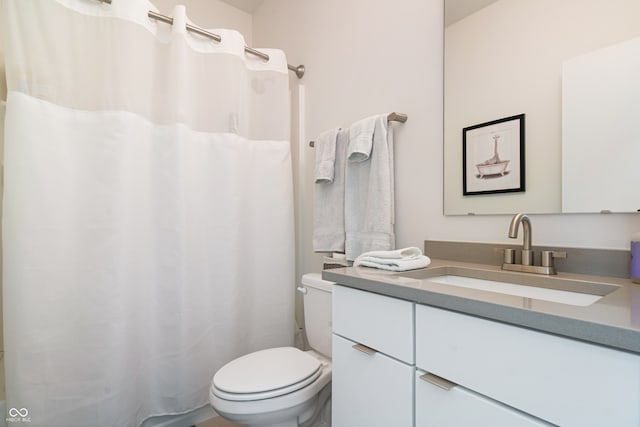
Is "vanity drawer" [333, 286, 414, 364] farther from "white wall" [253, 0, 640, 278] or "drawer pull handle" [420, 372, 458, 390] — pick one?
"white wall" [253, 0, 640, 278]

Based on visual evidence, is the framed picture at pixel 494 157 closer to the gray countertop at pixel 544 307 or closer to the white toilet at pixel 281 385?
the gray countertop at pixel 544 307

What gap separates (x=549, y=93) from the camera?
0.95 meters

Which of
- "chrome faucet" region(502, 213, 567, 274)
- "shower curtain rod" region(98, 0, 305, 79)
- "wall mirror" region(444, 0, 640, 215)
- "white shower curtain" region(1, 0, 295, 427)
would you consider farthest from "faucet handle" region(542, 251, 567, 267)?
"shower curtain rod" region(98, 0, 305, 79)

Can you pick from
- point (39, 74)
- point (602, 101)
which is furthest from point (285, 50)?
point (602, 101)

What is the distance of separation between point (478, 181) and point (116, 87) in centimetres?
149

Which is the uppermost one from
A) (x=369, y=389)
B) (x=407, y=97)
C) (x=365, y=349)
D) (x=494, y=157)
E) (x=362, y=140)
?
(x=407, y=97)

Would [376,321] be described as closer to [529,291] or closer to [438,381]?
[438,381]

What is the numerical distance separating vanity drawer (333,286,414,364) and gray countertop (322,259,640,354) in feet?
0.09

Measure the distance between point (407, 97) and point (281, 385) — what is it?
124cm

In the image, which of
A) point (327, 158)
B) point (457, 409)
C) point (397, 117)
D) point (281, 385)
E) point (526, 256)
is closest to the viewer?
point (457, 409)

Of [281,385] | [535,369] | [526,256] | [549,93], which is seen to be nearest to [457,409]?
[535,369]

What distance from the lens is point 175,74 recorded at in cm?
144

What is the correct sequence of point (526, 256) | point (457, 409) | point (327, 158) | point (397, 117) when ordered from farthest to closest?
point (327, 158)
point (397, 117)
point (526, 256)
point (457, 409)

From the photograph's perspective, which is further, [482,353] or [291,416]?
[291,416]
